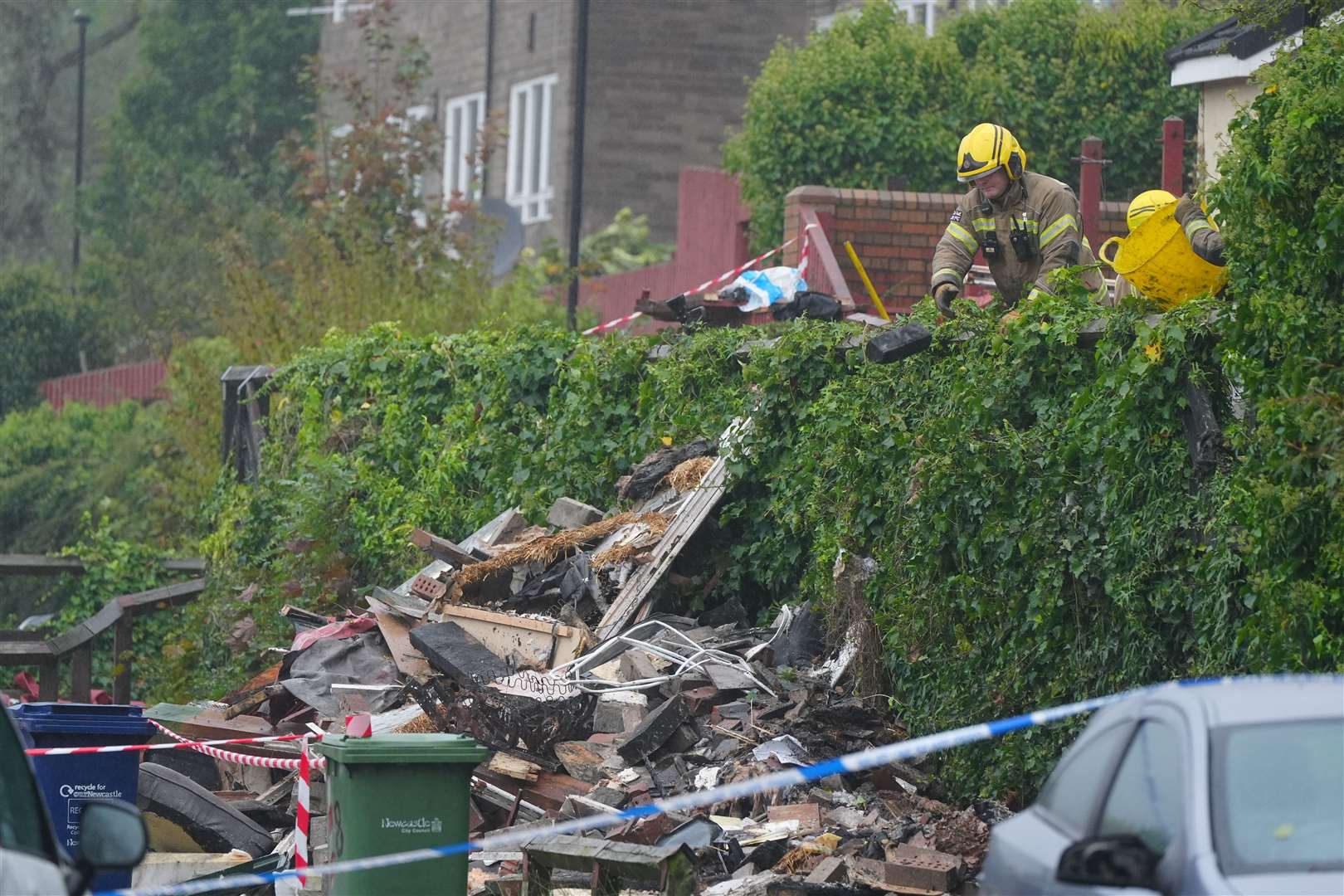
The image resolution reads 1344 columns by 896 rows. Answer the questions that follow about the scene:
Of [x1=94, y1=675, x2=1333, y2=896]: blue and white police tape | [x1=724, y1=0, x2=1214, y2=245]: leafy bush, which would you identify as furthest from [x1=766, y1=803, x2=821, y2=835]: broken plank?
[x1=724, y1=0, x2=1214, y2=245]: leafy bush

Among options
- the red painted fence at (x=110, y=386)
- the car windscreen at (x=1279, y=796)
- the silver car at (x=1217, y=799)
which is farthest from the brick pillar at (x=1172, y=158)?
the red painted fence at (x=110, y=386)

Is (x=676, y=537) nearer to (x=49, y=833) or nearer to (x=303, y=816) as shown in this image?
(x=303, y=816)

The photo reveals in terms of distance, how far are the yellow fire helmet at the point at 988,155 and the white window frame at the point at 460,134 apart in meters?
22.4

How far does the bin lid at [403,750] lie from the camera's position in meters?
7.69

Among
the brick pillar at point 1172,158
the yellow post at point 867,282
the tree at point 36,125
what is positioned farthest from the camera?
the tree at point 36,125

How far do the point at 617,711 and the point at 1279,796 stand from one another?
5830mm

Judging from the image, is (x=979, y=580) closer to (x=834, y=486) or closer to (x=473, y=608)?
(x=834, y=486)

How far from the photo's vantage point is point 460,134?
33688mm

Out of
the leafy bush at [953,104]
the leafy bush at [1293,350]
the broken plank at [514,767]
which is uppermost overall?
the leafy bush at [953,104]

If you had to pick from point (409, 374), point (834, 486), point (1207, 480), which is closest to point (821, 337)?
point (834, 486)

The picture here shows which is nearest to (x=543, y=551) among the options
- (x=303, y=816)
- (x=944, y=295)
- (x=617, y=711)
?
(x=617, y=711)

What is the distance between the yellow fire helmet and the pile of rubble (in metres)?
2.02

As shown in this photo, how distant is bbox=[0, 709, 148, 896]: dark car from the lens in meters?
4.88

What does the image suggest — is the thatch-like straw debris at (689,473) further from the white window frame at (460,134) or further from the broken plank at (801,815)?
the white window frame at (460,134)
